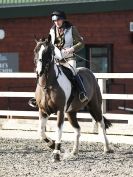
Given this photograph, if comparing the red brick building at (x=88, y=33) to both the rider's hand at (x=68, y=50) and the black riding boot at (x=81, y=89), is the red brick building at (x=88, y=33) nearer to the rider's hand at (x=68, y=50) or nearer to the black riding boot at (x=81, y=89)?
the black riding boot at (x=81, y=89)

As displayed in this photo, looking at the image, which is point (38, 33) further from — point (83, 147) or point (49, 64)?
point (49, 64)

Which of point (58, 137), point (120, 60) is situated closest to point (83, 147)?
point (58, 137)

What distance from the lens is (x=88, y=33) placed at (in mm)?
18016

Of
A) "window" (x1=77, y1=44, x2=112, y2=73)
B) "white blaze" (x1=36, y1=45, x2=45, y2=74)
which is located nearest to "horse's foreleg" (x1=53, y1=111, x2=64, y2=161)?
"white blaze" (x1=36, y1=45, x2=45, y2=74)

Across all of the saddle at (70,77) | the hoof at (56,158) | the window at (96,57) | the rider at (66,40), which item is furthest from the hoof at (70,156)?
the window at (96,57)

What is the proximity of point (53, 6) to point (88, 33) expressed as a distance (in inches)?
53.1

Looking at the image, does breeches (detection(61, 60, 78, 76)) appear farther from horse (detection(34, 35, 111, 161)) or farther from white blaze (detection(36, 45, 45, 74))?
white blaze (detection(36, 45, 45, 74))

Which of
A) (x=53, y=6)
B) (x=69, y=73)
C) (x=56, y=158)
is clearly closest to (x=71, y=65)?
(x=69, y=73)

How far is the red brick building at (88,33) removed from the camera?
17375 millimetres

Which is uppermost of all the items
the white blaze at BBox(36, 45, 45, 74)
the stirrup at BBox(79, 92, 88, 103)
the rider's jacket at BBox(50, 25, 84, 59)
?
the rider's jacket at BBox(50, 25, 84, 59)

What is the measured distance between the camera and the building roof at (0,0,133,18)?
17000 mm

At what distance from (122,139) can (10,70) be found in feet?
23.2

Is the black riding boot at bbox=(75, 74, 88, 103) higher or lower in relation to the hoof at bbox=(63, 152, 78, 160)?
higher

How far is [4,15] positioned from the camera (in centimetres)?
1844
